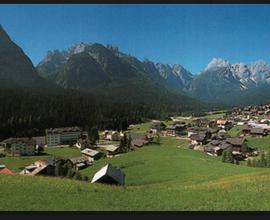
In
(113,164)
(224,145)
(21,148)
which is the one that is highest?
(224,145)

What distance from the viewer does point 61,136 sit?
90.2 meters

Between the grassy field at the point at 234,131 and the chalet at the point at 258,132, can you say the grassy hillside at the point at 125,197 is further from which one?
the grassy field at the point at 234,131

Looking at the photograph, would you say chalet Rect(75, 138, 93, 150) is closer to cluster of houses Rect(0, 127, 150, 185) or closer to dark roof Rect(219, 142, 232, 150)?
→ cluster of houses Rect(0, 127, 150, 185)

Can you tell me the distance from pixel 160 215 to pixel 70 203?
11.7ft

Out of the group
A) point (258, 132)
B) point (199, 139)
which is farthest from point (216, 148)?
point (258, 132)

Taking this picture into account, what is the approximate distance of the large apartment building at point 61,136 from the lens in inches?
3462

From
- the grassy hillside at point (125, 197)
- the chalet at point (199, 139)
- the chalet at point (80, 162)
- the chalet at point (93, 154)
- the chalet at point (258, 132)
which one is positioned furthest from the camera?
the chalet at point (258, 132)

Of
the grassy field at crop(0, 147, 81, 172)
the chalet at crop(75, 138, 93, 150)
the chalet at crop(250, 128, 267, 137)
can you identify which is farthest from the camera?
the chalet at crop(250, 128, 267, 137)

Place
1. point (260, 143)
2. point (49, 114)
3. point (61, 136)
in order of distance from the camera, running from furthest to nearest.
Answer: point (49, 114), point (61, 136), point (260, 143)

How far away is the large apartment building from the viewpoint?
87.9 metres

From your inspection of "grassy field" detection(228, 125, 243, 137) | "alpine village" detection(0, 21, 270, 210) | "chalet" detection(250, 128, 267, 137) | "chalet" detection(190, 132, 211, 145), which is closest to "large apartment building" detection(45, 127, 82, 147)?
"alpine village" detection(0, 21, 270, 210)

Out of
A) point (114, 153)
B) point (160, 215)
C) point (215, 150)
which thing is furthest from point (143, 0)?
point (215, 150)

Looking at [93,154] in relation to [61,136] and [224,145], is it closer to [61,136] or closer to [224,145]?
[224,145]

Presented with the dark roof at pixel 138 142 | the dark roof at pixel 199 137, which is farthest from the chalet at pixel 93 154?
the dark roof at pixel 199 137
